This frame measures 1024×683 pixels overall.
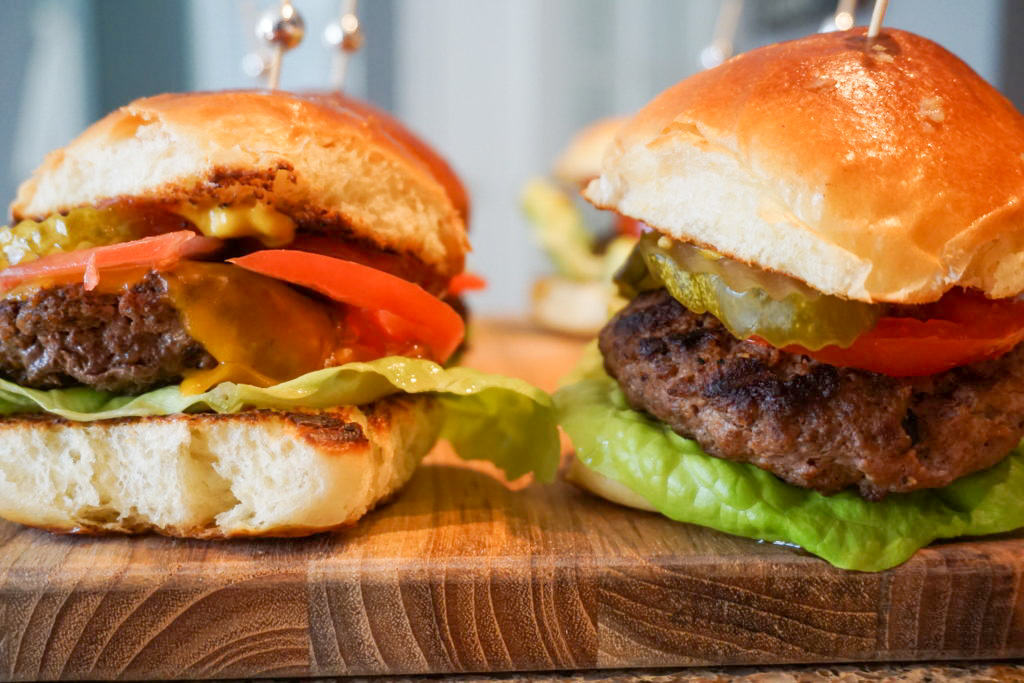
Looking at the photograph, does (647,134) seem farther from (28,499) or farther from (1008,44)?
(1008,44)

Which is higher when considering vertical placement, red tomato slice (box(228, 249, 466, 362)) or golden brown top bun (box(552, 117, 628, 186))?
red tomato slice (box(228, 249, 466, 362))

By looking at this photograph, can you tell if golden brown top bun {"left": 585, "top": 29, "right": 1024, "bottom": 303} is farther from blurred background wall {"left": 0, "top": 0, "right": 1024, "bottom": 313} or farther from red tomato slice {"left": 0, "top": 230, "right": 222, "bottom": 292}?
blurred background wall {"left": 0, "top": 0, "right": 1024, "bottom": 313}

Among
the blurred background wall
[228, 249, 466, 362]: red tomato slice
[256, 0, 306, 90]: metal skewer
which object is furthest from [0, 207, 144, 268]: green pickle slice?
the blurred background wall

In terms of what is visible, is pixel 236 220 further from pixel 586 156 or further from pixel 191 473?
pixel 586 156

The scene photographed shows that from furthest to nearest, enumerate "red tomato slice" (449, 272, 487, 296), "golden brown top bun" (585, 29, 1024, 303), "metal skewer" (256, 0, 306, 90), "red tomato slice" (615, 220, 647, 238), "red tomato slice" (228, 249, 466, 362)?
"red tomato slice" (615, 220, 647, 238) → "red tomato slice" (449, 272, 487, 296) → "metal skewer" (256, 0, 306, 90) → "red tomato slice" (228, 249, 466, 362) → "golden brown top bun" (585, 29, 1024, 303)

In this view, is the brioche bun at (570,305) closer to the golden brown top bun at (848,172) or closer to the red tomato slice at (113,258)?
the golden brown top bun at (848,172)

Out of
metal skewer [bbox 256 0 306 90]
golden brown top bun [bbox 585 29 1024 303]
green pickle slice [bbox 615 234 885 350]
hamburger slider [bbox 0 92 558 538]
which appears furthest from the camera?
metal skewer [bbox 256 0 306 90]

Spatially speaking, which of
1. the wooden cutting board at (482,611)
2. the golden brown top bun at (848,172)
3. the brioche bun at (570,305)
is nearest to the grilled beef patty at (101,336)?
the wooden cutting board at (482,611)
